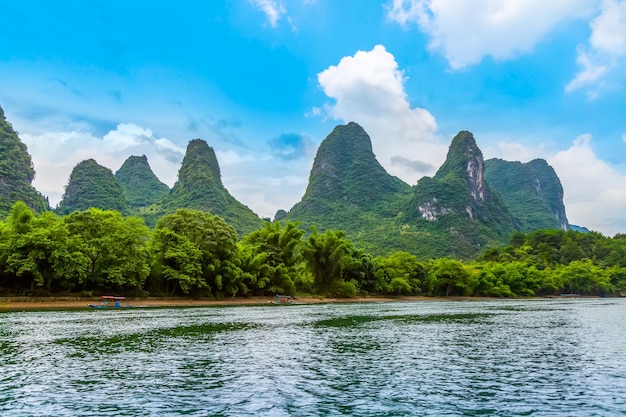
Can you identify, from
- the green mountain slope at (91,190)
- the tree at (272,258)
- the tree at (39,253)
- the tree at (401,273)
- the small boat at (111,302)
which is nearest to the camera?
the tree at (39,253)

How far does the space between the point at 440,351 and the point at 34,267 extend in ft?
134

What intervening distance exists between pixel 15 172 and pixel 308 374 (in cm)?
13275

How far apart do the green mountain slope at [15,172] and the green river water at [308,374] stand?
10747 cm

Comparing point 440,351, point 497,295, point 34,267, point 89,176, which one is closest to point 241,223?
point 89,176

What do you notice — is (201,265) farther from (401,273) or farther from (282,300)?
(401,273)

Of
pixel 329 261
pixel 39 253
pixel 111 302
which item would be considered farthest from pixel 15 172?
pixel 39 253

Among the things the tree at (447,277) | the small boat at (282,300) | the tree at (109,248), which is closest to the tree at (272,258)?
the small boat at (282,300)

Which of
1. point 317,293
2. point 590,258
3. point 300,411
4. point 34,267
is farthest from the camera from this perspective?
point 590,258

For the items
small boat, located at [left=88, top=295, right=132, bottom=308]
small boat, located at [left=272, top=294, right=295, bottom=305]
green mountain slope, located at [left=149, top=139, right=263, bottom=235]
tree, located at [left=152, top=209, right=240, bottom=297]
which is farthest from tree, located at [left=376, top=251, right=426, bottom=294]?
green mountain slope, located at [left=149, top=139, right=263, bottom=235]

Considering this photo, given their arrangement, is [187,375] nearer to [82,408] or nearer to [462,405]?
[82,408]

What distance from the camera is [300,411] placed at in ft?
36.0

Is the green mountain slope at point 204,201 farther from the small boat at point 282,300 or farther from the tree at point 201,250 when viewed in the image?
the tree at point 201,250

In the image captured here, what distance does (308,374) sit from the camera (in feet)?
51.2

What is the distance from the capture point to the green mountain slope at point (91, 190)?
6437 inches
